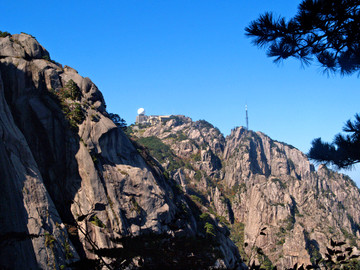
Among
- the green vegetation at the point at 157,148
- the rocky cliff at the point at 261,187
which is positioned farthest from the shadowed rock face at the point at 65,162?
the green vegetation at the point at 157,148

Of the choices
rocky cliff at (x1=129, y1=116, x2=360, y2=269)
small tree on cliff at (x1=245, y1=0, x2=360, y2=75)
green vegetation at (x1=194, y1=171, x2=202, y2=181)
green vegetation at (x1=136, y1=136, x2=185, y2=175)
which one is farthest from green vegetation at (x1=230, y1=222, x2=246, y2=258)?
small tree on cliff at (x1=245, y1=0, x2=360, y2=75)

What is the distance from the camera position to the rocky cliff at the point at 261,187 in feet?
347

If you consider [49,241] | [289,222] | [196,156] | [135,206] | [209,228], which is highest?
[196,156]

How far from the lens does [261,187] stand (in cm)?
12531

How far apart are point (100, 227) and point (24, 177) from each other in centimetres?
909

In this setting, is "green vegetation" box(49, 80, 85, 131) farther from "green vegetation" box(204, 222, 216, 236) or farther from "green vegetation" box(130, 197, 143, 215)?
"green vegetation" box(204, 222, 216, 236)

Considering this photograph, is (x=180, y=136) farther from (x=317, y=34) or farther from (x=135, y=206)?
(x=317, y=34)

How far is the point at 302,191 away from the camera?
12662cm

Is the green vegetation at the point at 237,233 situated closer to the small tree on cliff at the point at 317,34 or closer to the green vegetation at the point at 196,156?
the green vegetation at the point at 196,156

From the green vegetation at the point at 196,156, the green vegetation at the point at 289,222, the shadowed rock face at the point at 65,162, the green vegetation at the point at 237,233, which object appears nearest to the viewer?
the shadowed rock face at the point at 65,162

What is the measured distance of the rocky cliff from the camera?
347 ft

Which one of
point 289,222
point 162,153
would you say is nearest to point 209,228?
point 289,222

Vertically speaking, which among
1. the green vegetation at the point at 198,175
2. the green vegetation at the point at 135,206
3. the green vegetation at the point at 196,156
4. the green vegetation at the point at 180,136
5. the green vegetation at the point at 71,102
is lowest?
the green vegetation at the point at 135,206

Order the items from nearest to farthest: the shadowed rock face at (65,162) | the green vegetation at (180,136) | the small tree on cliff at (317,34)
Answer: the small tree on cliff at (317,34), the shadowed rock face at (65,162), the green vegetation at (180,136)
